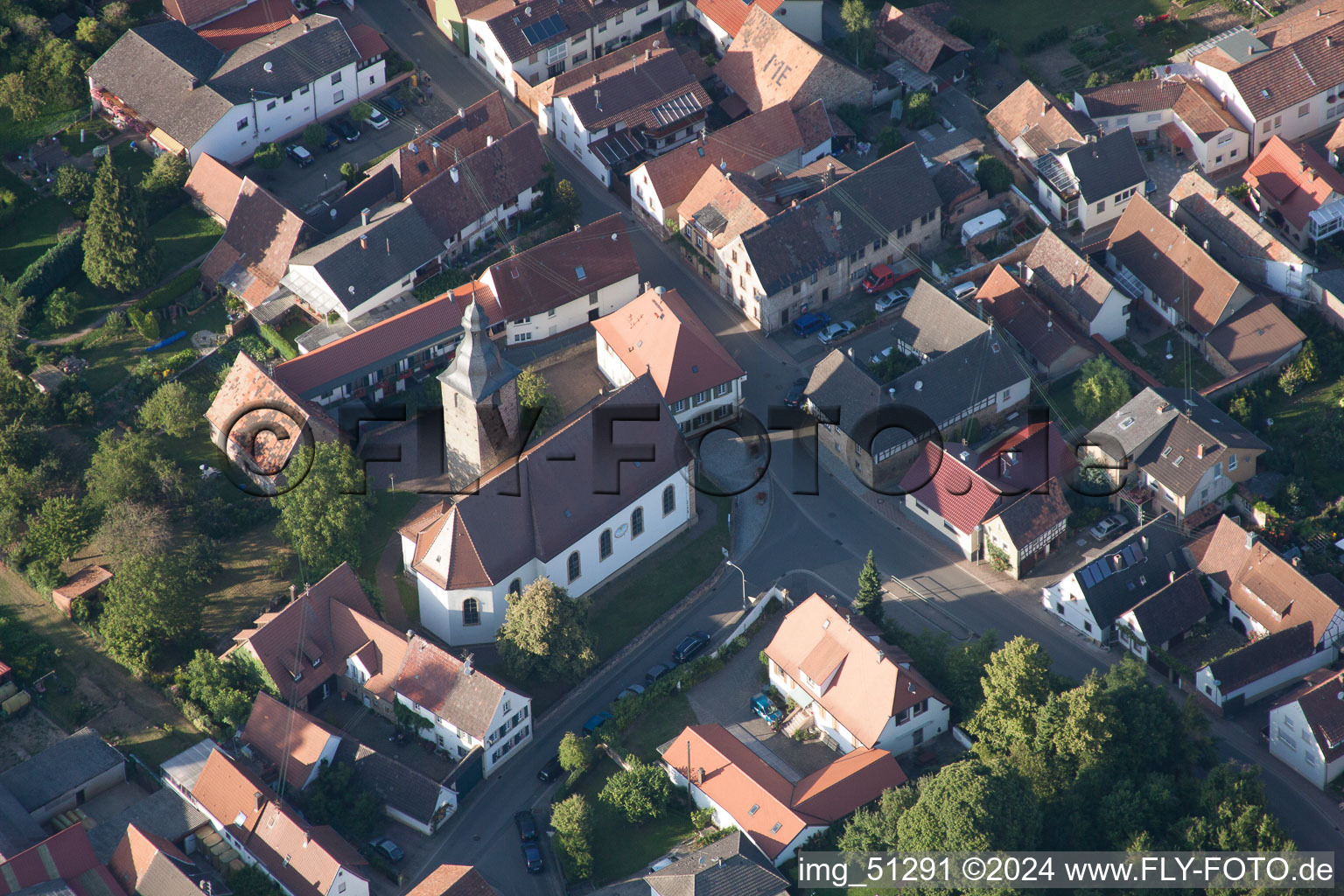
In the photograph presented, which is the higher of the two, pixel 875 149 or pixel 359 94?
pixel 359 94

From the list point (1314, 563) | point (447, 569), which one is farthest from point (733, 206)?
point (1314, 563)

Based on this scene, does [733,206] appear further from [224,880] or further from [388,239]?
[224,880]

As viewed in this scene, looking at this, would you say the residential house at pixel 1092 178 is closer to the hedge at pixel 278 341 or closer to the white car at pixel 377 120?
the white car at pixel 377 120

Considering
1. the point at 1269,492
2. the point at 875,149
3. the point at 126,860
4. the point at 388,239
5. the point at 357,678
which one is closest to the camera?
the point at 126,860

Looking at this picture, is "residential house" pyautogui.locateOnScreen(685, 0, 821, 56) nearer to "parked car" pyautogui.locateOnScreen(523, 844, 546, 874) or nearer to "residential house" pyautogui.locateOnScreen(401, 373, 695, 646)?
"residential house" pyautogui.locateOnScreen(401, 373, 695, 646)

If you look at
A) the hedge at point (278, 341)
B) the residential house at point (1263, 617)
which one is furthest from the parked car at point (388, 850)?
the residential house at point (1263, 617)

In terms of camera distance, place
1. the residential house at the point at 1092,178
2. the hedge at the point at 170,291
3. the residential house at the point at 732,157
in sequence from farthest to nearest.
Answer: the residential house at the point at 732,157, the residential house at the point at 1092,178, the hedge at the point at 170,291
